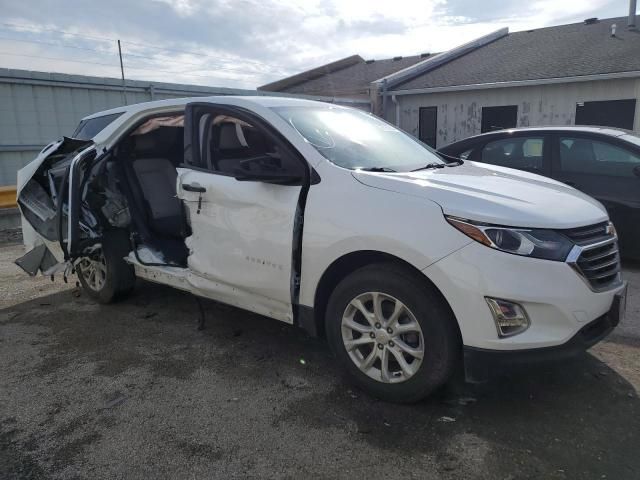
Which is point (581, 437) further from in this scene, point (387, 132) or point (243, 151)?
point (243, 151)

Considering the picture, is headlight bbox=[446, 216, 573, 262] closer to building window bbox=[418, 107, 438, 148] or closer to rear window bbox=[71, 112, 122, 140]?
rear window bbox=[71, 112, 122, 140]

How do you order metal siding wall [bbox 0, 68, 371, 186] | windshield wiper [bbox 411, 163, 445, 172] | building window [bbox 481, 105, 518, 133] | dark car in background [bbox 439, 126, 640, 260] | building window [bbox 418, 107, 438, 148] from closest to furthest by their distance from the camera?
windshield wiper [bbox 411, 163, 445, 172], dark car in background [bbox 439, 126, 640, 260], metal siding wall [bbox 0, 68, 371, 186], building window [bbox 481, 105, 518, 133], building window [bbox 418, 107, 438, 148]

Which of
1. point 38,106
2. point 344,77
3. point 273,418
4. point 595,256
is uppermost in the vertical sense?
point 344,77

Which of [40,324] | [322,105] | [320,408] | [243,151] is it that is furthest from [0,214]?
[320,408]

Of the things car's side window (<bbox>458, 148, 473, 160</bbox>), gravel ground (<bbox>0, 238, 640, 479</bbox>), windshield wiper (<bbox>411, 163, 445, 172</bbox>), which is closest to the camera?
gravel ground (<bbox>0, 238, 640, 479</bbox>)

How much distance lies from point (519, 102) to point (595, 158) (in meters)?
9.33

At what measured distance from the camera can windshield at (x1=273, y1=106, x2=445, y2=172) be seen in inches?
129

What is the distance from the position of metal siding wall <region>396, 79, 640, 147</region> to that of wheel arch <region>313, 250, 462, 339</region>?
12.0 meters

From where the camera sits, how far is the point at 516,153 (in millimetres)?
6125

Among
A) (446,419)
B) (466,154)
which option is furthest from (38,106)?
(446,419)

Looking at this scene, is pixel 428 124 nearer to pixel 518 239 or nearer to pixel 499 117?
pixel 499 117

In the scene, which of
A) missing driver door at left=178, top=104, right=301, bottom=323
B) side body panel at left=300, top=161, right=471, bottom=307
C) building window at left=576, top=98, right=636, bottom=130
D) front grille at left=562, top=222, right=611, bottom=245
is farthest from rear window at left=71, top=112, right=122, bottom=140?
building window at left=576, top=98, right=636, bottom=130

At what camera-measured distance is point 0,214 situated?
844 centimetres

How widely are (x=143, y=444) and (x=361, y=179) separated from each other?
189 cm
